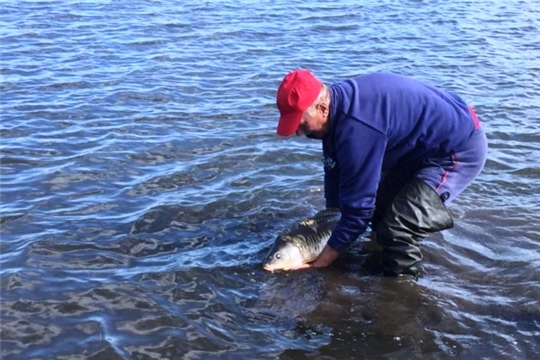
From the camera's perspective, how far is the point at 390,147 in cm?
579

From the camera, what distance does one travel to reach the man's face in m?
5.31

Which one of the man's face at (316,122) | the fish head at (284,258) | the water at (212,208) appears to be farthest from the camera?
the fish head at (284,258)

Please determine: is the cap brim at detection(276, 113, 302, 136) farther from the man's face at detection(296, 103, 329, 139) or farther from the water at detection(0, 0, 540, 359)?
the water at detection(0, 0, 540, 359)

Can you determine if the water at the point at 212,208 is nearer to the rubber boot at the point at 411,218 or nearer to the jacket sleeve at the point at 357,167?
the rubber boot at the point at 411,218

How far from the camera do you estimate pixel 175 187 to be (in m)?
8.48

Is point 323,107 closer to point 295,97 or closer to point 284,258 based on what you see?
point 295,97

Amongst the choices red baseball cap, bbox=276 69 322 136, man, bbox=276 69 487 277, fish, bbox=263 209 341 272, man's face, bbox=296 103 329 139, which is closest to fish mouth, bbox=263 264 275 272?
fish, bbox=263 209 341 272

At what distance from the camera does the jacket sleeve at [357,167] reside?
5387mm

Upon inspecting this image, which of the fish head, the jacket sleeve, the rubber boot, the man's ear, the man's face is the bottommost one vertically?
the fish head

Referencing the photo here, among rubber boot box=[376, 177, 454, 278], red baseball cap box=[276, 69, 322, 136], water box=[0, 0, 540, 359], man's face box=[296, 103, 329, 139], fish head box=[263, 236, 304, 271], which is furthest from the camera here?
fish head box=[263, 236, 304, 271]

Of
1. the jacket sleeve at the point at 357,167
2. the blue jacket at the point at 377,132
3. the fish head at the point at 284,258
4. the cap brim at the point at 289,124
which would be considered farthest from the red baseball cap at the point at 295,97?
the fish head at the point at 284,258

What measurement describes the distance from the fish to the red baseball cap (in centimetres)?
174

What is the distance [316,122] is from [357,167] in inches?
18.6

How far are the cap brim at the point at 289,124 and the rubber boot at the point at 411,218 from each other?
1.36 metres
